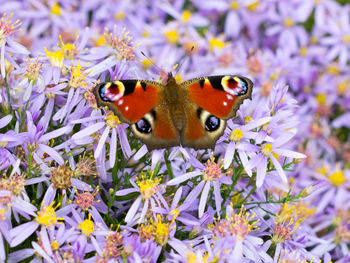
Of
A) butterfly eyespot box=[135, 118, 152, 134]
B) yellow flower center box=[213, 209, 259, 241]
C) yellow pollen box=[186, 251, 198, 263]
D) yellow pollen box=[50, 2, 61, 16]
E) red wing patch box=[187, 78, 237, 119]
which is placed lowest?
yellow pollen box=[186, 251, 198, 263]

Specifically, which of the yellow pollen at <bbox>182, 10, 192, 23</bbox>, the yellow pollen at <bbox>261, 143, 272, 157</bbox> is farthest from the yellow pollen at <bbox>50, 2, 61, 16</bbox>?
the yellow pollen at <bbox>261, 143, 272, 157</bbox>

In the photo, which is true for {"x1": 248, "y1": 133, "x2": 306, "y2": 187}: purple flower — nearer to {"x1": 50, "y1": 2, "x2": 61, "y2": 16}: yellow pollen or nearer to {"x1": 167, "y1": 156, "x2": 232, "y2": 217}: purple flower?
{"x1": 167, "y1": 156, "x2": 232, "y2": 217}: purple flower

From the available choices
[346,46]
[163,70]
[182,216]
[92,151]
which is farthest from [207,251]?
[346,46]

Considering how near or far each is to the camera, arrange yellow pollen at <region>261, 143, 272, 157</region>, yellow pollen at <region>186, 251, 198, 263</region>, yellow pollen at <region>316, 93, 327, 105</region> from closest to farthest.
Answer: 1. yellow pollen at <region>186, 251, 198, 263</region>
2. yellow pollen at <region>261, 143, 272, 157</region>
3. yellow pollen at <region>316, 93, 327, 105</region>

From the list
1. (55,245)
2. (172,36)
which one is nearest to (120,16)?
(172,36)

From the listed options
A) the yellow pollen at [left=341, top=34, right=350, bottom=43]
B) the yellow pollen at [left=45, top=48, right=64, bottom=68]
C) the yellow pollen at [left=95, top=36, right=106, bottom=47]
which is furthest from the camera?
the yellow pollen at [left=341, top=34, right=350, bottom=43]

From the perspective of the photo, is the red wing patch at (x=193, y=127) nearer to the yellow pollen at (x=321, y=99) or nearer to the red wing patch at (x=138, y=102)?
the red wing patch at (x=138, y=102)

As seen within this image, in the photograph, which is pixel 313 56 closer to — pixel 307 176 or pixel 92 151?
pixel 307 176

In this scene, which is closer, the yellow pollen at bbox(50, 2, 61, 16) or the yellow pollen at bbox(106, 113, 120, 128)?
the yellow pollen at bbox(106, 113, 120, 128)
